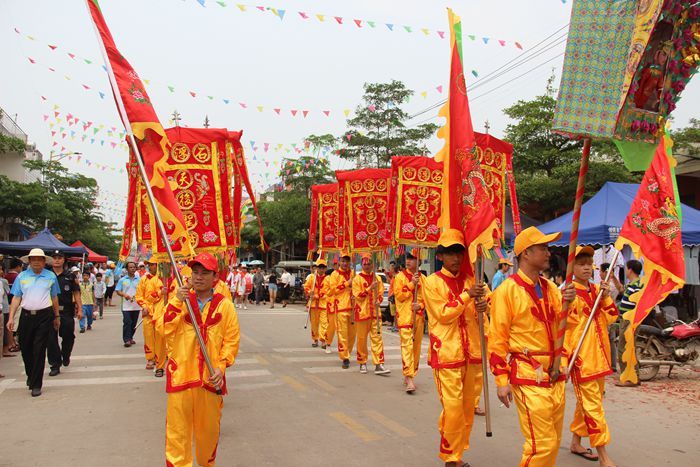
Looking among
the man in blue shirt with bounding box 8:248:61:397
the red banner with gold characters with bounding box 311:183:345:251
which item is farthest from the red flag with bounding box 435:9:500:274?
the red banner with gold characters with bounding box 311:183:345:251

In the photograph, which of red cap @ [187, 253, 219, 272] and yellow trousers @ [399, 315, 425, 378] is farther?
yellow trousers @ [399, 315, 425, 378]

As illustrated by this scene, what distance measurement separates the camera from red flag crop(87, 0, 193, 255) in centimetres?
415

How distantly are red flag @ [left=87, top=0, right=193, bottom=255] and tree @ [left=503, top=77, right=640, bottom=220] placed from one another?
14.8 metres

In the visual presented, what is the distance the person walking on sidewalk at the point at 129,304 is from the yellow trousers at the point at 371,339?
14.9ft

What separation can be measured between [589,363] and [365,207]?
632 cm

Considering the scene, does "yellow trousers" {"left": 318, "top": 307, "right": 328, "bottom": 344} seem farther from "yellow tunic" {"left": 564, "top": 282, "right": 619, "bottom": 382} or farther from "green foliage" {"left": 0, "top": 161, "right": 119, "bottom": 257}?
"green foliage" {"left": 0, "top": 161, "right": 119, "bottom": 257}

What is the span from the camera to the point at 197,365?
3.87m

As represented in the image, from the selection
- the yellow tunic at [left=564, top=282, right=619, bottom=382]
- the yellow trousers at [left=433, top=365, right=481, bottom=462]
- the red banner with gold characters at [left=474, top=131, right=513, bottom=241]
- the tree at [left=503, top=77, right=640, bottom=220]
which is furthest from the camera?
the tree at [left=503, top=77, right=640, bottom=220]

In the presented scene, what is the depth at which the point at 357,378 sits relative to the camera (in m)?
8.37

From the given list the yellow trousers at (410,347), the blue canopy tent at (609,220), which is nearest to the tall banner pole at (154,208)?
the yellow trousers at (410,347)

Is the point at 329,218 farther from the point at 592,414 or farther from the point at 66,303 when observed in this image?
the point at 592,414

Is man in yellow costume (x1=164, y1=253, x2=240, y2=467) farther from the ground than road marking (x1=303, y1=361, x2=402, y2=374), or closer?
farther from the ground

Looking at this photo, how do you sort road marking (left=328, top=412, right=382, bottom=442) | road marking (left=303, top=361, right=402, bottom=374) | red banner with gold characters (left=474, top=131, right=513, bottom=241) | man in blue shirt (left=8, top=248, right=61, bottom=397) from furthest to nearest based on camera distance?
road marking (left=303, top=361, right=402, bottom=374) → man in blue shirt (left=8, top=248, right=61, bottom=397) → red banner with gold characters (left=474, top=131, right=513, bottom=241) → road marking (left=328, top=412, right=382, bottom=442)

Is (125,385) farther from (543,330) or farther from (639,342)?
(639,342)
